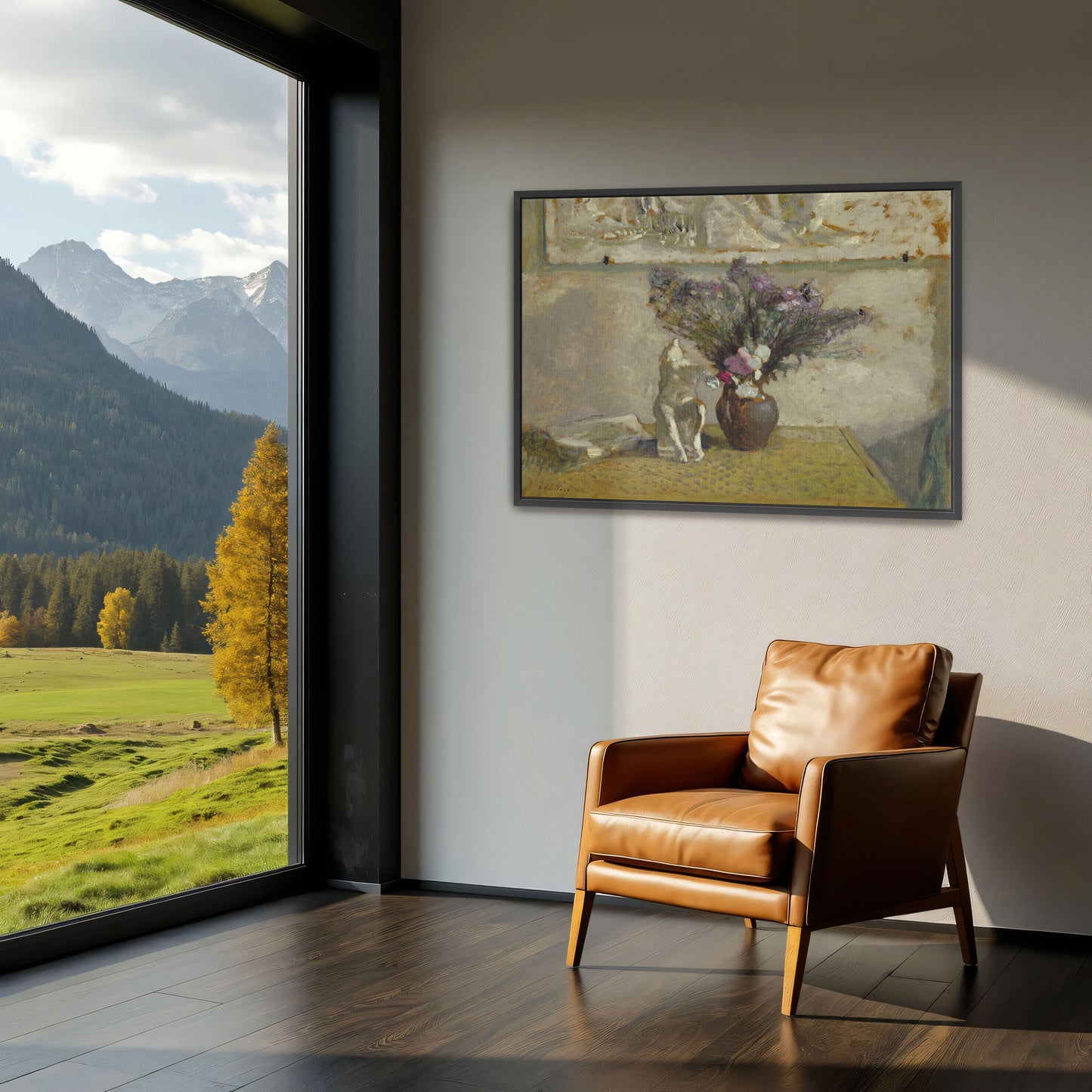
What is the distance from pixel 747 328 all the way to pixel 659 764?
138 centimetres

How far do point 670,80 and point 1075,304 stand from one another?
1.38 meters

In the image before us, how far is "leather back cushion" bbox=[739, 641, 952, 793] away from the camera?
10.3ft

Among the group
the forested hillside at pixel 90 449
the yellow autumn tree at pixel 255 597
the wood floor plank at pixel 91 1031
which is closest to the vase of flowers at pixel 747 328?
the yellow autumn tree at pixel 255 597

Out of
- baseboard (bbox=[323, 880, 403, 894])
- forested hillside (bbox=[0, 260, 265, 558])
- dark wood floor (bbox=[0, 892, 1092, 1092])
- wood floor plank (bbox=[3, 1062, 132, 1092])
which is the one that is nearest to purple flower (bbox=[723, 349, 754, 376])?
forested hillside (bbox=[0, 260, 265, 558])

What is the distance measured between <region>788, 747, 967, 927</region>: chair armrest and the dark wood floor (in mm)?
252

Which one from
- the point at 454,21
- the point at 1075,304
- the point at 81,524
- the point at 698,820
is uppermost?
the point at 454,21

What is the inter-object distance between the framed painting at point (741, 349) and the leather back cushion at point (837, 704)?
546mm

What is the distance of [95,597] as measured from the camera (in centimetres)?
329

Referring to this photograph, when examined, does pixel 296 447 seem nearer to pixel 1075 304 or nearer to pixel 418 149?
pixel 418 149

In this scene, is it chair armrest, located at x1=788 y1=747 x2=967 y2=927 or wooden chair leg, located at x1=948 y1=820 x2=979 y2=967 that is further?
wooden chair leg, located at x1=948 y1=820 x2=979 y2=967

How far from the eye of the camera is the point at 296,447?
13.1 ft

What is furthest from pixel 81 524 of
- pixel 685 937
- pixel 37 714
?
pixel 685 937

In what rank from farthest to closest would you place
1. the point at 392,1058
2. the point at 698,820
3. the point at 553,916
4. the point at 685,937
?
the point at 553,916
the point at 685,937
the point at 698,820
the point at 392,1058

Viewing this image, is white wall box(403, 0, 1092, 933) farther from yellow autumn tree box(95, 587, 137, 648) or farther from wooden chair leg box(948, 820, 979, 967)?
yellow autumn tree box(95, 587, 137, 648)
